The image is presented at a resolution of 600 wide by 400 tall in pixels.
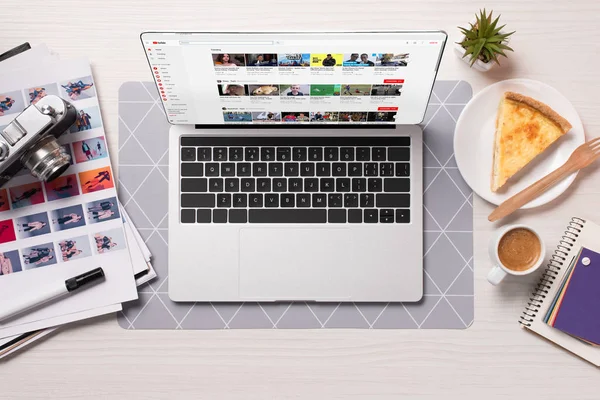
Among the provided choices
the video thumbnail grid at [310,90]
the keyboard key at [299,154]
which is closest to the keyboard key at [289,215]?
the keyboard key at [299,154]

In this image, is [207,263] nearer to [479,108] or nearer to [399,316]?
[399,316]

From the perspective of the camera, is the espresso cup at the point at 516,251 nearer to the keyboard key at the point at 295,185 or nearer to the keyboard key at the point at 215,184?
the keyboard key at the point at 295,185

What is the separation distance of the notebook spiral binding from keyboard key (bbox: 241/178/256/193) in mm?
612

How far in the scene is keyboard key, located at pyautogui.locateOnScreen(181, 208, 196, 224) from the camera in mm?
996

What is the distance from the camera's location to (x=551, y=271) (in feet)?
3.34

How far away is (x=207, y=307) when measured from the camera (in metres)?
1.03

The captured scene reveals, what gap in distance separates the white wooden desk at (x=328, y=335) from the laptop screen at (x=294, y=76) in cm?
19

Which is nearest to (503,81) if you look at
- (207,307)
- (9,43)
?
(207,307)

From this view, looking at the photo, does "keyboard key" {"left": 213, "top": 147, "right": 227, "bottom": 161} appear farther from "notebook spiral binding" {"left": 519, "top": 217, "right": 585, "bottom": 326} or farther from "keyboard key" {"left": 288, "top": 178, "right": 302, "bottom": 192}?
"notebook spiral binding" {"left": 519, "top": 217, "right": 585, "bottom": 326}

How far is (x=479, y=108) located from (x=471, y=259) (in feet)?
1.02

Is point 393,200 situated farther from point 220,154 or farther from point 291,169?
point 220,154

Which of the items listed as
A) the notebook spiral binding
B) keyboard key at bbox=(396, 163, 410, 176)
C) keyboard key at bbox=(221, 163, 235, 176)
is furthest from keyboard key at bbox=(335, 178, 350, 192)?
the notebook spiral binding

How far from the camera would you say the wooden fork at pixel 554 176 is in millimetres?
986

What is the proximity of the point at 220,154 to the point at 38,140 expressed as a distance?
0.34 metres
